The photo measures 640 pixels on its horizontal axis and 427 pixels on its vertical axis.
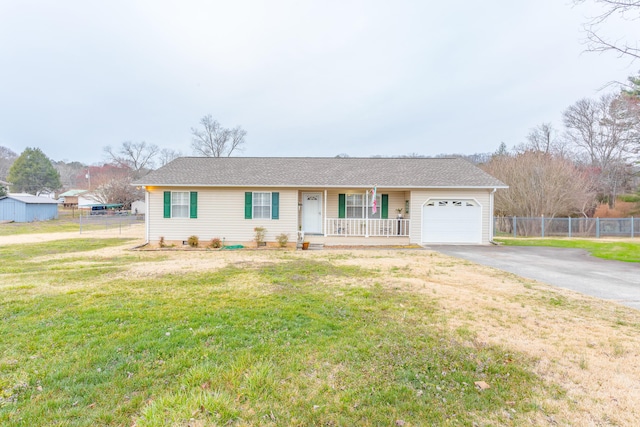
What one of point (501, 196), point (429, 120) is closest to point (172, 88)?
point (429, 120)

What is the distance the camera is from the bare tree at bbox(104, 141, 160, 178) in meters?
51.0

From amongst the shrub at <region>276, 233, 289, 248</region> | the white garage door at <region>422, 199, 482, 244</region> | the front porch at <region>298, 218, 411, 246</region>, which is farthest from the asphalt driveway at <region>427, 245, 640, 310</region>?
the shrub at <region>276, 233, 289, 248</region>

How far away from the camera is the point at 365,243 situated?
1358 cm

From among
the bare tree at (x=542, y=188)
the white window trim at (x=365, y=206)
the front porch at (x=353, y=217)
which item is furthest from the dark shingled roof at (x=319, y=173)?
the bare tree at (x=542, y=188)

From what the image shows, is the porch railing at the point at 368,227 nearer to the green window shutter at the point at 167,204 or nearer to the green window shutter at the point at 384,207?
the green window shutter at the point at 384,207

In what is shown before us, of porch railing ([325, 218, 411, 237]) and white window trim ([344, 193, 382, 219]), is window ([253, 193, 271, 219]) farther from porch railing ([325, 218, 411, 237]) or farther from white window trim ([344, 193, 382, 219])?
white window trim ([344, 193, 382, 219])

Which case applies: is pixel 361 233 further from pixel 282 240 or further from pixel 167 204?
pixel 167 204

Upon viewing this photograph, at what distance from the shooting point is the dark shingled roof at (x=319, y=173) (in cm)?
1318

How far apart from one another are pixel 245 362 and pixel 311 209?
11903 millimetres

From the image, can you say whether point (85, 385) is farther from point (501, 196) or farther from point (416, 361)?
point (501, 196)

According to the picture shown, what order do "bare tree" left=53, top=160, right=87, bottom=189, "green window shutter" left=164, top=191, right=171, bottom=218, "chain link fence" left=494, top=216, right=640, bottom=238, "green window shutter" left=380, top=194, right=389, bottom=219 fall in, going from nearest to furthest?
"green window shutter" left=164, top=191, right=171, bottom=218, "green window shutter" left=380, top=194, right=389, bottom=219, "chain link fence" left=494, top=216, right=640, bottom=238, "bare tree" left=53, top=160, right=87, bottom=189

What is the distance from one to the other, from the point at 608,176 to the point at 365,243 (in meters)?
26.6

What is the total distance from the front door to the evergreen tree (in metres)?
57.8

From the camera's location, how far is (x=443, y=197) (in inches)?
536
